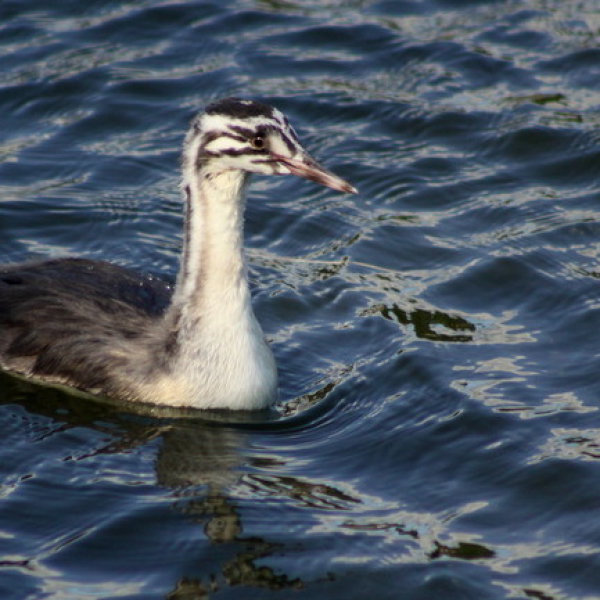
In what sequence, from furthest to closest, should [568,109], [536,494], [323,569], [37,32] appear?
[37,32] → [568,109] → [536,494] → [323,569]

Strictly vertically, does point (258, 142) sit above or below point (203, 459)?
above

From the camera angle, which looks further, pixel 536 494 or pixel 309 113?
pixel 309 113

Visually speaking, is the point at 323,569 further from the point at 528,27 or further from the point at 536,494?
the point at 528,27

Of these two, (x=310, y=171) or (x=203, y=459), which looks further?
(x=203, y=459)

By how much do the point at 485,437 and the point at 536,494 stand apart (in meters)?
0.78

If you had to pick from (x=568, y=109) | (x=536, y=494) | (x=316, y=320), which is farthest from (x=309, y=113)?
(x=536, y=494)

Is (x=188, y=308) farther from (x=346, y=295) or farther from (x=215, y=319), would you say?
(x=346, y=295)

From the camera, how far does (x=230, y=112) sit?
31.1ft

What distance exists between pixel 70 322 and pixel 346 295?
2.57 metres

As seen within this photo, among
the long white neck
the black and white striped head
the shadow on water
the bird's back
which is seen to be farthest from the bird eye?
the shadow on water

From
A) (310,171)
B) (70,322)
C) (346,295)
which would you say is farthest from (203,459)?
(346,295)

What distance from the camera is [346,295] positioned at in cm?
1199

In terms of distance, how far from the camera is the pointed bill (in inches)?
371

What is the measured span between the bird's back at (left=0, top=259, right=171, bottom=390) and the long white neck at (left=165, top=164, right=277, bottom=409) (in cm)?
44
